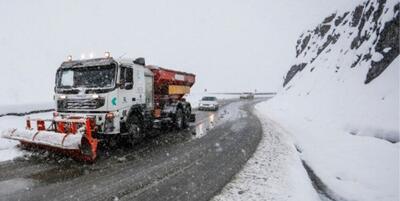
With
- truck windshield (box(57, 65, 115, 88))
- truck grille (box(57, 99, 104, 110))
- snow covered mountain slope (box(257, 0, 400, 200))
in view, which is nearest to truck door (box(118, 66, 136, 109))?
truck windshield (box(57, 65, 115, 88))

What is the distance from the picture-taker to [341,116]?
18.6m

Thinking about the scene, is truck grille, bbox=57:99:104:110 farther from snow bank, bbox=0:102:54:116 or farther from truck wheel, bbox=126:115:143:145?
snow bank, bbox=0:102:54:116

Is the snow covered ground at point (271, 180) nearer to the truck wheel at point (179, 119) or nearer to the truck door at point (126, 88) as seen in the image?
the truck door at point (126, 88)

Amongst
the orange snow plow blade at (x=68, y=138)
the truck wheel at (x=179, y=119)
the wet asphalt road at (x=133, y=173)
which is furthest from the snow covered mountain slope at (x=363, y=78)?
the orange snow plow blade at (x=68, y=138)

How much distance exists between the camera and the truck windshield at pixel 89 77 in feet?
Answer: 36.2

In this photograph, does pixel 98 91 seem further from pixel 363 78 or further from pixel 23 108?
pixel 363 78

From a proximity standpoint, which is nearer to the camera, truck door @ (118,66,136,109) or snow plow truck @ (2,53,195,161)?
snow plow truck @ (2,53,195,161)

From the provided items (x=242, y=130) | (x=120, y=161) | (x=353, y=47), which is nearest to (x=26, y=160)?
(x=120, y=161)

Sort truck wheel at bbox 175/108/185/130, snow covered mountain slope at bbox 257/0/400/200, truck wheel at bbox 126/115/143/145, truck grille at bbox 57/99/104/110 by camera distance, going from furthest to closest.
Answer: truck wheel at bbox 175/108/185/130 → truck wheel at bbox 126/115/143/145 → truck grille at bbox 57/99/104/110 → snow covered mountain slope at bbox 257/0/400/200

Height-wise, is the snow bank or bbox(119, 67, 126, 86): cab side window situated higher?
bbox(119, 67, 126, 86): cab side window

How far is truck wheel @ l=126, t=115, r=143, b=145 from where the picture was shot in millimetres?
11873

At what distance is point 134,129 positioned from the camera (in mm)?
12180

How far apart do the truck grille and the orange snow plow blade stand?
553 millimetres

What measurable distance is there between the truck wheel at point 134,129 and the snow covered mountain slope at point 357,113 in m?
6.29
